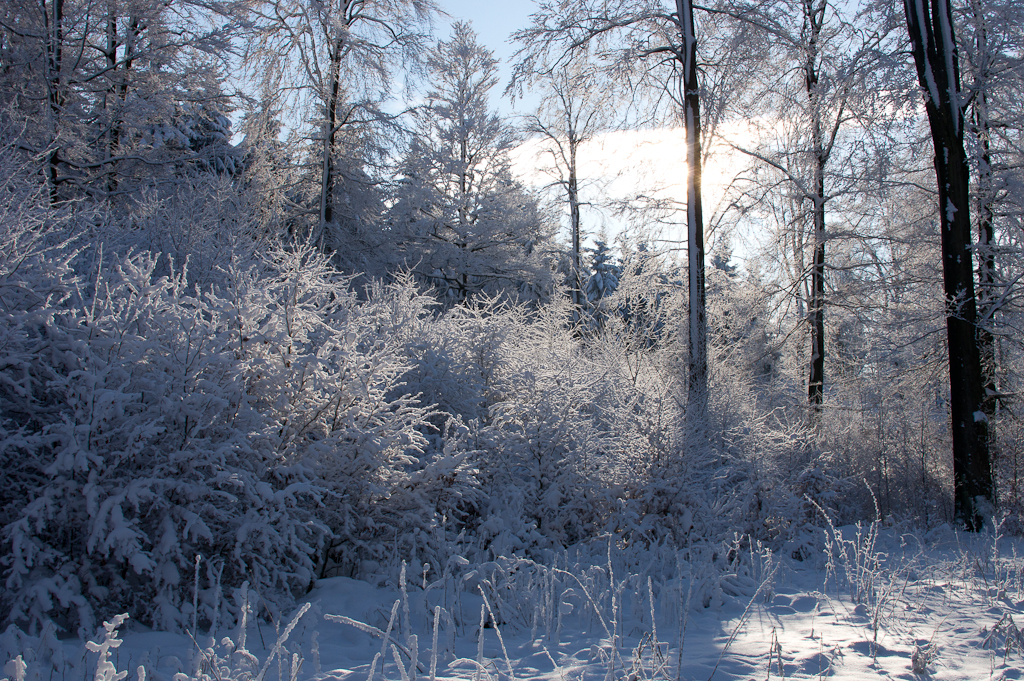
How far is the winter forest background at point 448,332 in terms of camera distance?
12.2 feet

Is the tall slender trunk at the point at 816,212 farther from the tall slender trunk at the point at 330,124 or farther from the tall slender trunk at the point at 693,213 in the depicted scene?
the tall slender trunk at the point at 330,124

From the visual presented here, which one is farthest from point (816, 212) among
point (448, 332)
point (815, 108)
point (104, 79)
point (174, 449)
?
point (104, 79)

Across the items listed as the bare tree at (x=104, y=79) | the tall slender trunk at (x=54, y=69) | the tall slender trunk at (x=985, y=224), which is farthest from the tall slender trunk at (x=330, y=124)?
the tall slender trunk at (x=985, y=224)

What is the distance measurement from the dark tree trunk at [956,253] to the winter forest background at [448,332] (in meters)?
0.04

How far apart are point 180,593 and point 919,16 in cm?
896

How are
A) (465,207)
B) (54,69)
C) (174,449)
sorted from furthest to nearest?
(465,207)
(54,69)
(174,449)

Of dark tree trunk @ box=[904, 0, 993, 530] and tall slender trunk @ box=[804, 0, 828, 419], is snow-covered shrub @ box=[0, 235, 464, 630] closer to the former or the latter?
dark tree trunk @ box=[904, 0, 993, 530]

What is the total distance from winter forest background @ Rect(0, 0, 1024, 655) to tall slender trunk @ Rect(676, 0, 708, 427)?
0.18 ft

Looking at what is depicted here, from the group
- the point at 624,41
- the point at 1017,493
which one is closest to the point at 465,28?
the point at 624,41

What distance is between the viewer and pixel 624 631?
3627mm

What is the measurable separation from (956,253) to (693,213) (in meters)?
3.15

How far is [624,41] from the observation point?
8.92 meters

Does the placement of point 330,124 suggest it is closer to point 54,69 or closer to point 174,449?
point 54,69

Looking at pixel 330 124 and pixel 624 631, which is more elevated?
pixel 330 124
